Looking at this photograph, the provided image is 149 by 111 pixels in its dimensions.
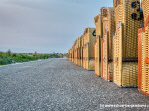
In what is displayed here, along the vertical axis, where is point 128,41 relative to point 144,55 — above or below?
above

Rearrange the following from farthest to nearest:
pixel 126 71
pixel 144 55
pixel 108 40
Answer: pixel 108 40 → pixel 126 71 → pixel 144 55

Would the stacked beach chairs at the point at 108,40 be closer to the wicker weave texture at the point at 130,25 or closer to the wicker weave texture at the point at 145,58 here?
the wicker weave texture at the point at 130,25

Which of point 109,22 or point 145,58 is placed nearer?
point 145,58

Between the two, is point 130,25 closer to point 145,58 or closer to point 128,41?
point 128,41

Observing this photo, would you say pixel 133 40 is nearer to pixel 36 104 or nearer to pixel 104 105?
pixel 104 105

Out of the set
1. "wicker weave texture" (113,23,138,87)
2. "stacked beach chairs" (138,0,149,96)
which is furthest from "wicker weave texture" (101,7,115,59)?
"stacked beach chairs" (138,0,149,96)

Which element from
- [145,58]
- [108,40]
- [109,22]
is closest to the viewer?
[145,58]

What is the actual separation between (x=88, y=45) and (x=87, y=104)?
789 centimetres

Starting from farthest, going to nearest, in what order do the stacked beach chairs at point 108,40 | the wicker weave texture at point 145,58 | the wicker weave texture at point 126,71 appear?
the stacked beach chairs at point 108,40
the wicker weave texture at point 126,71
the wicker weave texture at point 145,58

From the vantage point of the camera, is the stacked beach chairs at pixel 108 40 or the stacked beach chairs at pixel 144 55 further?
the stacked beach chairs at pixel 108 40

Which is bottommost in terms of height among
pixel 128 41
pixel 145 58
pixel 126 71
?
pixel 126 71

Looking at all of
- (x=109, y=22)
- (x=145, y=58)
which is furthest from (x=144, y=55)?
(x=109, y=22)

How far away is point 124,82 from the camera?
475cm

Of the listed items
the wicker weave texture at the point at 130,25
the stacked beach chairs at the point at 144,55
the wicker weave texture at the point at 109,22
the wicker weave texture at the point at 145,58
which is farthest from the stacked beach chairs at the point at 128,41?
the wicker weave texture at the point at 109,22
